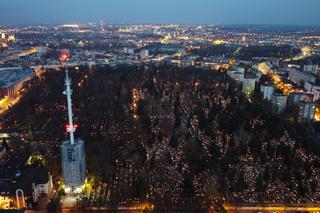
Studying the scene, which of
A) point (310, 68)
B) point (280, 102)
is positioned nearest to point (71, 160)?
point (280, 102)

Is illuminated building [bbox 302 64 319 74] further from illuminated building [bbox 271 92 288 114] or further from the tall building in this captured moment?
the tall building

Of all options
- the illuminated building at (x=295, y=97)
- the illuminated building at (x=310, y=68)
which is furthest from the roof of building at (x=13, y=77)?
the illuminated building at (x=310, y=68)

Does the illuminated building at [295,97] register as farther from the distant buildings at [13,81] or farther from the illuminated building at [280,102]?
the distant buildings at [13,81]

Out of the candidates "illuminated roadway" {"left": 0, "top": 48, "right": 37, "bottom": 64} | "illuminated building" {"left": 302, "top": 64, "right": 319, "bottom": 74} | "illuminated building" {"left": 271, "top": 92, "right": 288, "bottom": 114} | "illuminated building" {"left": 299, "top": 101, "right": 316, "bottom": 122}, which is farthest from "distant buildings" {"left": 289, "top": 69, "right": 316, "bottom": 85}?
"illuminated roadway" {"left": 0, "top": 48, "right": 37, "bottom": 64}

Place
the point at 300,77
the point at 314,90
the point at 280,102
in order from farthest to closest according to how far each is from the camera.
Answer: the point at 300,77, the point at 314,90, the point at 280,102

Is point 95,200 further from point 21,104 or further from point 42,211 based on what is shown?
point 21,104

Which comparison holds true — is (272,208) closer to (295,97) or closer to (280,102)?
(280,102)
